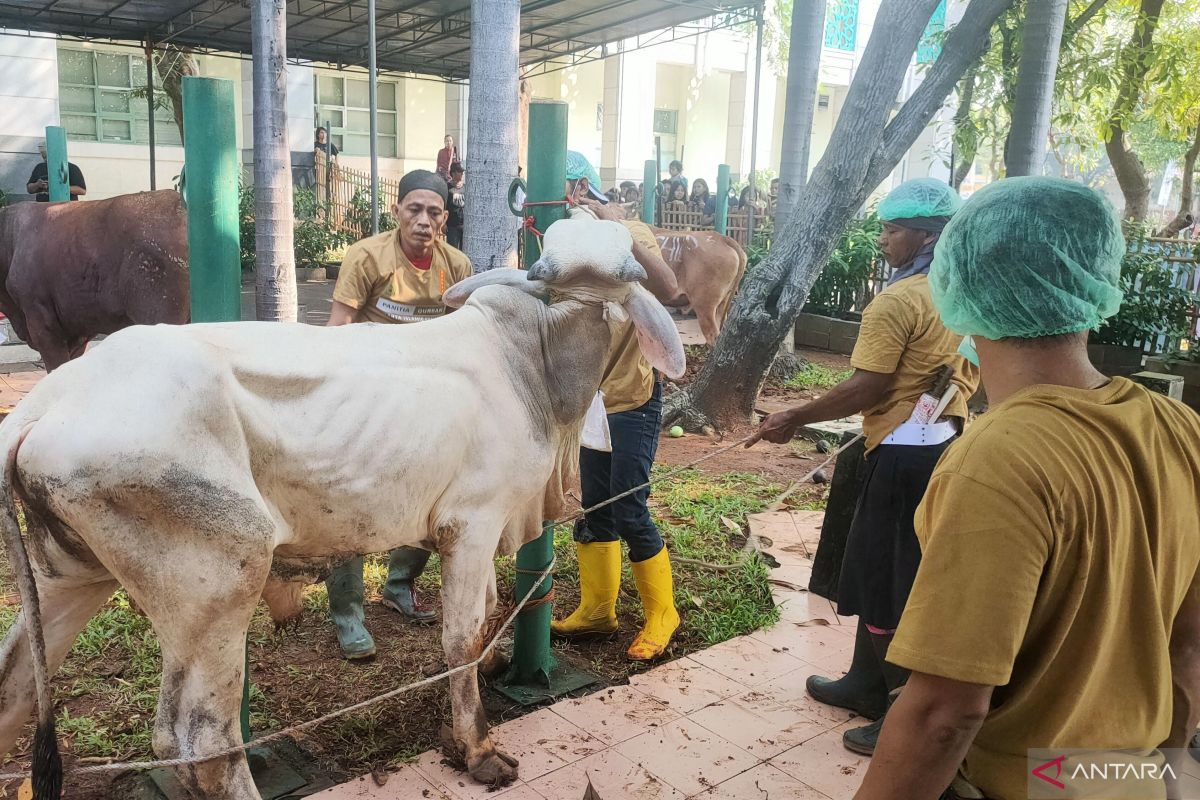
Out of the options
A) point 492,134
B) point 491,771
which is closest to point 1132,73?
point 492,134

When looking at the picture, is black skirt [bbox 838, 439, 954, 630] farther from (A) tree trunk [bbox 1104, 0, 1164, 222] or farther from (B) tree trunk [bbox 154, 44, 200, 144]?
(B) tree trunk [bbox 154, 44, 200, 144]

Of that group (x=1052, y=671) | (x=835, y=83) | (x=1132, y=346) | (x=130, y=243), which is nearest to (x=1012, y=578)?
(x=1052, y=671)

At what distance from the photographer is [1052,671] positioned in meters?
1.49

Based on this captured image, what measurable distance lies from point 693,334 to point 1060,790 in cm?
1035

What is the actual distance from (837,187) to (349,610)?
206 inches

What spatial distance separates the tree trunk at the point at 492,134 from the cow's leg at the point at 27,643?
8.53ft

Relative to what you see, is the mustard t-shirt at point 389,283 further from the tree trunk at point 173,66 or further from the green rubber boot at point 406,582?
the tree trunk at point 173,66

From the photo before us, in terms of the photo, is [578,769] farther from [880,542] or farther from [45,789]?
[45,789]

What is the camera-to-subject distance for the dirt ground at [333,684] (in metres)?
3.27

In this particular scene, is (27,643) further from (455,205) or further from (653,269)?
(455,205)

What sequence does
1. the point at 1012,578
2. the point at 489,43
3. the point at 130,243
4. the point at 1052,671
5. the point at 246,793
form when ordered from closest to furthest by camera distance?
the point at 1012,578
the point at 1052,671
the point at 246,793
the point at 489,43
the point at 130,243

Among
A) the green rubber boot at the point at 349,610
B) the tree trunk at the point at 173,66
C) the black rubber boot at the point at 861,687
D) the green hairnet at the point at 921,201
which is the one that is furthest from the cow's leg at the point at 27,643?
the tree trunk at the point at 173,66

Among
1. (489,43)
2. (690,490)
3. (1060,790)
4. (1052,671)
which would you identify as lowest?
(690,490)

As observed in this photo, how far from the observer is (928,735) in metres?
1.43
